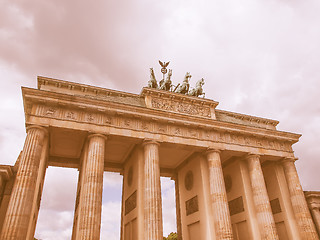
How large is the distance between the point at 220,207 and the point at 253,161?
19.3 feet

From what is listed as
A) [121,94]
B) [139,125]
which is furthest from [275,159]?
[121,94]

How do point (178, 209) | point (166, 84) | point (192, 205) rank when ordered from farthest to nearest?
point (178, 209) → point (166, 84) → point (192, 205)

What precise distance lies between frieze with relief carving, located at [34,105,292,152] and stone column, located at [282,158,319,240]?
179 cm

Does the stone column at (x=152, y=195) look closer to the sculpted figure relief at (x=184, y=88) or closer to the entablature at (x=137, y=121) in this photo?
the entablature at (x=137, y=121)

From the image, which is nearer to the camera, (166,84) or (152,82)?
(152,82)

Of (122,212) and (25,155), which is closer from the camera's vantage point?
(25,155)

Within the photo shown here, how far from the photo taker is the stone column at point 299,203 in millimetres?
21655

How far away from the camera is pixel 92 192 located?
1658 centimetres

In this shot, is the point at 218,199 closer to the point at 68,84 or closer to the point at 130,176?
the point at 130,176

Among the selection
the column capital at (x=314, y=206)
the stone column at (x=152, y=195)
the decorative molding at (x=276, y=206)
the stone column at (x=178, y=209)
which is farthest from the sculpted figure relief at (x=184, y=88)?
the column capital at (x=314, y=206)

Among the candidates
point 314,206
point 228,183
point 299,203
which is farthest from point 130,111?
point 314,206

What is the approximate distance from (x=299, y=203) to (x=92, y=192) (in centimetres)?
1831

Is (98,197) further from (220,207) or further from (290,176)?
(290,176)

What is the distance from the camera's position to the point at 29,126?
17172mm
